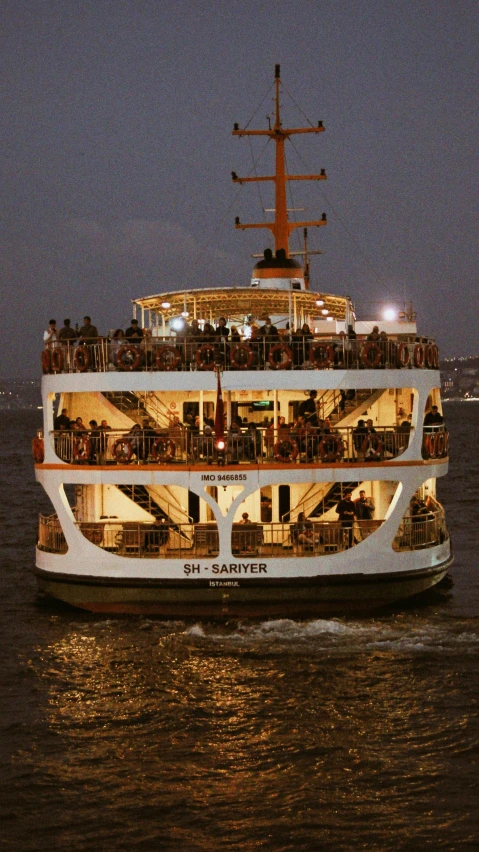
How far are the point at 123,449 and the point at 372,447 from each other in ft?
15.3

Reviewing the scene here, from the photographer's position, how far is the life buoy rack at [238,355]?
22844mm

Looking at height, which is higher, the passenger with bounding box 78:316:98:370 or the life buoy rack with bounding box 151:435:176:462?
the passenger with bounding box 78:316:98:370

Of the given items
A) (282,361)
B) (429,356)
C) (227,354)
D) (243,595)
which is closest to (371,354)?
(282,361)

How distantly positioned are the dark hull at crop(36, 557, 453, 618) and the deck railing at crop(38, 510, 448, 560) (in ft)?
1.92

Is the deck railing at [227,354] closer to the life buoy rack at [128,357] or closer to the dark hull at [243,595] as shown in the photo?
the life buoy rack at [128,357]

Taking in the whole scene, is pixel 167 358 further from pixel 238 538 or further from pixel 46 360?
pixel 238 538

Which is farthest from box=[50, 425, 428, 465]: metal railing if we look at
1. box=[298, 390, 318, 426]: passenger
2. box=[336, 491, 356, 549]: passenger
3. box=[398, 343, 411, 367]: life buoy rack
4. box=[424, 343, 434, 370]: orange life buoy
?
box=[424, 343, 434, 370]: orange life buoy

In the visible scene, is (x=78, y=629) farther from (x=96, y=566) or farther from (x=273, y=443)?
(x=273, y=443)

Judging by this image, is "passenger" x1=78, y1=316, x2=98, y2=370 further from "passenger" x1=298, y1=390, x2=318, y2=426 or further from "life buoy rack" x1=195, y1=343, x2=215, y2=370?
"passenger" x1=298, y1=390, x2=318, y2=426

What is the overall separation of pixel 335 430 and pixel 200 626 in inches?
182

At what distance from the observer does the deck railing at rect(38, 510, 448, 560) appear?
22.9 m

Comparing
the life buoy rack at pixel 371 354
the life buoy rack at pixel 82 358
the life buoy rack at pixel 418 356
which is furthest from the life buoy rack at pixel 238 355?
the life buoy rack at pixel 418 356

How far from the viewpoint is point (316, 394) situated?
25234mm

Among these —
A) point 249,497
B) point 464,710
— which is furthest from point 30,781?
point 249,497
